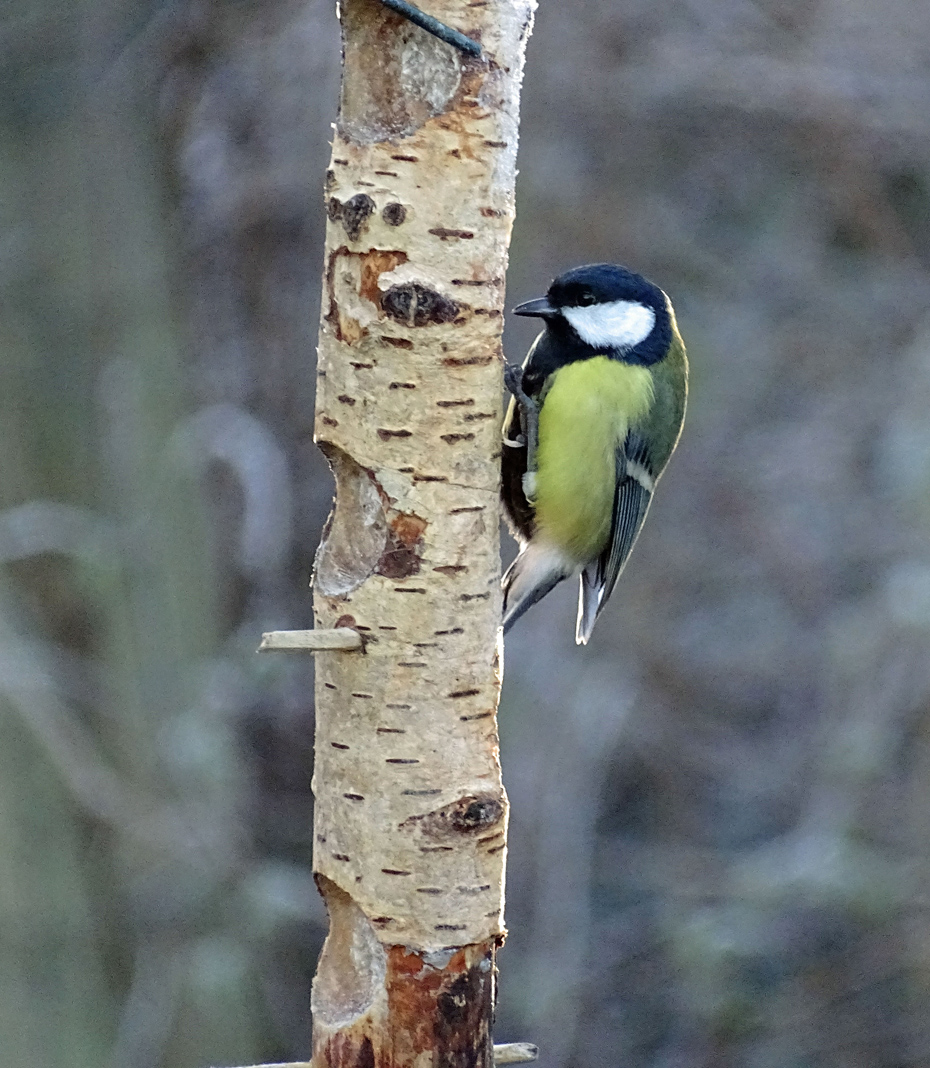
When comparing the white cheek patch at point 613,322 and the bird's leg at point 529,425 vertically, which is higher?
the white cheek patch at point 613,322

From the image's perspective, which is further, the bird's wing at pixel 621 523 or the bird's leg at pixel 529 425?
the bird's wing at pixel 621 523

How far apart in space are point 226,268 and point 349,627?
2833mm

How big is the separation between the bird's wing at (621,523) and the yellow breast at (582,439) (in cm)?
3

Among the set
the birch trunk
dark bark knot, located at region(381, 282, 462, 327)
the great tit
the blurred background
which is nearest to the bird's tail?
the great tit

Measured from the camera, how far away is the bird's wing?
2.64m

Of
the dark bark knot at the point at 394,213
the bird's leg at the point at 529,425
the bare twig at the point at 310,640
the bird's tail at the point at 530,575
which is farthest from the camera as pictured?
the bird's tail at the point at 530,575

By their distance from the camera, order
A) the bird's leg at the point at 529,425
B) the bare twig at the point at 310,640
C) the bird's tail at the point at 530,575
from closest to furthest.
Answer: the bare twig at the point at 310,640
the bird's leg at the point at 529,425
the bird's tail at the point at 530,575

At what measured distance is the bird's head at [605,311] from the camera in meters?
2.48

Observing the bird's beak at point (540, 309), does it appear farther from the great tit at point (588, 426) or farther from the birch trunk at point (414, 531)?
the birch trunk at point (414, 531)

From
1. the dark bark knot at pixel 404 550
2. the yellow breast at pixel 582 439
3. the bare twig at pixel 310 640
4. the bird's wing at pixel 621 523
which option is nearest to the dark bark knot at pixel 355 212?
the dark bark knot at pixel 404 550

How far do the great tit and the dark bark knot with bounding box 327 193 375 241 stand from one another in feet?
2.35

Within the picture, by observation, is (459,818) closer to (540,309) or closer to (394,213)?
(394,213)

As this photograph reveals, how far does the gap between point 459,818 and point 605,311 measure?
1.11m

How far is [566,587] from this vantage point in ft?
15.9
